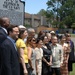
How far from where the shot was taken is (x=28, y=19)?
4911 inches

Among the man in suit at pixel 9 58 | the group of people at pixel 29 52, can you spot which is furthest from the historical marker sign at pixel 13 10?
the man in suit at pixel 9 58

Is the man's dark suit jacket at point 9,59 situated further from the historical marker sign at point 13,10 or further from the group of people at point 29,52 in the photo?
the historical marker sign at point 13,10

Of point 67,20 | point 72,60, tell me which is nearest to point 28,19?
point 67,20

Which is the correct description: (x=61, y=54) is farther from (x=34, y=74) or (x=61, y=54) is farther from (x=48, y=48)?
(x=34, y=74)

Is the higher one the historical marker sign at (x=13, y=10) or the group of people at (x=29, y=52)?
the historical marker sign at (x=13, y=10)

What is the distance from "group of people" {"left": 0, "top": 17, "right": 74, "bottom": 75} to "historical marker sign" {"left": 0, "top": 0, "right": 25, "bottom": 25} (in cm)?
33

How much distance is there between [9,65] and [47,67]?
3975mm

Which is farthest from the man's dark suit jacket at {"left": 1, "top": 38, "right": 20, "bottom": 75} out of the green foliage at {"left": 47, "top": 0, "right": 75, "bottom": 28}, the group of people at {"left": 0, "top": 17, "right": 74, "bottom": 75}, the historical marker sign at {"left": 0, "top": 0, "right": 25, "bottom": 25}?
the green foliage at {"left": 47, "top": 0, "right": 75, "bottom": 28}

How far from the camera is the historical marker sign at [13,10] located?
8038 mm

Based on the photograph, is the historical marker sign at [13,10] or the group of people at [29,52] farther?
the historical marker sign at [13,10]

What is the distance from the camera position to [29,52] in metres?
8.33

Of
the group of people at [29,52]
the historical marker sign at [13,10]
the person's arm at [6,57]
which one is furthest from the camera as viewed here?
the historical marker sign at [13,10]

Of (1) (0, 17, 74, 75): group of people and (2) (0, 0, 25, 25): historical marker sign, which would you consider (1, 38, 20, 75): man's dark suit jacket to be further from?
(2) (0, 0, 25, 25): historical marker sign

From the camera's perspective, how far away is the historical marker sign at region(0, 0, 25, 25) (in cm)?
804
